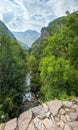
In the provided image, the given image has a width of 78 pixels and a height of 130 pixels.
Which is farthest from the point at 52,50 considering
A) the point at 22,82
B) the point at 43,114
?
the point at 43,114

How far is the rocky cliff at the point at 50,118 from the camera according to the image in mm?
11422

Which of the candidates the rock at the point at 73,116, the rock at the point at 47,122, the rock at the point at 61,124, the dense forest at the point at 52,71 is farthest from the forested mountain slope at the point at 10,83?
the rock at the point at 61,124

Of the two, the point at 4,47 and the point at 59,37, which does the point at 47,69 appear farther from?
the point at 4,47

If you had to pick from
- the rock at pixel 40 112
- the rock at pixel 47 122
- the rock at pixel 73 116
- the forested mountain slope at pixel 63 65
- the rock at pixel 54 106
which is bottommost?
the rock at pixel 47 122

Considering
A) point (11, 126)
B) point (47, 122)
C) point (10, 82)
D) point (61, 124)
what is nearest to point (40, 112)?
point (47, 122)

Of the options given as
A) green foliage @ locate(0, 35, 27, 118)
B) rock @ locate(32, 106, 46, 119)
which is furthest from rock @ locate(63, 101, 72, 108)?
green foliage @ locate(0, 35, 27, 118)

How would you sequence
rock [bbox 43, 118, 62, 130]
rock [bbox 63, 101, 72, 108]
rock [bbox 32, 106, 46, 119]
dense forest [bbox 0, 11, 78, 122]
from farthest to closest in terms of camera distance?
dense forest [bbox 0, 11, 78, 122]
rock [bbox 63, 101, 72, 108]
rock [bbox 32, 106, 46, 119]
rock [bbox 43, 118, 62, 130]

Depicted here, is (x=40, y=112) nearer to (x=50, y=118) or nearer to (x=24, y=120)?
(x=50, y=118)

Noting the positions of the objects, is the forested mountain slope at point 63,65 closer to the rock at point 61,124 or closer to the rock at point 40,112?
the rock at point 40,112

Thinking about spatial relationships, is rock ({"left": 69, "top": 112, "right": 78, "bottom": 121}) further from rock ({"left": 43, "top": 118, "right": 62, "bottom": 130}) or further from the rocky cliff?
rock ({"left": 43, "top": 118, "right": 62, "bottom": 130})

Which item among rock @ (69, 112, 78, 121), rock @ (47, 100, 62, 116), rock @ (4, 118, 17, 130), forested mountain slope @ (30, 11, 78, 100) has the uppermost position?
forested mountain slope @ (30, 11, 78, 100)

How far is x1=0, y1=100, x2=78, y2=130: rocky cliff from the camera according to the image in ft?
37.5

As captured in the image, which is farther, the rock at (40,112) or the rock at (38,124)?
the rock at (40,112)

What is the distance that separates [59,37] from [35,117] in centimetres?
1274
